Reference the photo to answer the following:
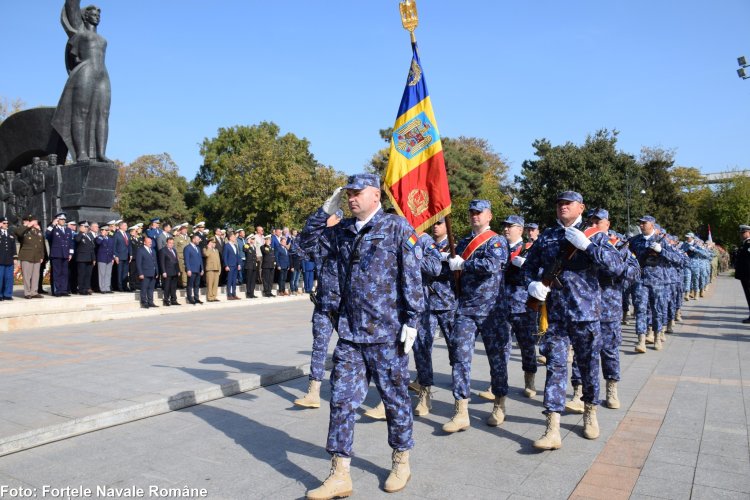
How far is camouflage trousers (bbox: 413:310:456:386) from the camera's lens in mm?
5848

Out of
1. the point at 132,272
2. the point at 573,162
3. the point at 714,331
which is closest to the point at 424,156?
the point at 714,331

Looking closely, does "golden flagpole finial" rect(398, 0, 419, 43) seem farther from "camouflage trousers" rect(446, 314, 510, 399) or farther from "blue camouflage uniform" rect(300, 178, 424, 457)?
"camouflage trousers" rect(446, 314, 510, 399)

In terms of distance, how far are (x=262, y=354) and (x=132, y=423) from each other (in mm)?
3479

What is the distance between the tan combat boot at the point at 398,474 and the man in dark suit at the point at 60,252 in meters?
12.2

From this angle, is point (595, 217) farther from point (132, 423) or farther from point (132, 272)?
point (132, 272)

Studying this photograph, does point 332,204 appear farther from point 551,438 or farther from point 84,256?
point 84,256

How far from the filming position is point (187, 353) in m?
8.73

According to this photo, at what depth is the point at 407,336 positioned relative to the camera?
3.81m

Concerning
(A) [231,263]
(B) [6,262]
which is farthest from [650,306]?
(B) [6,262]

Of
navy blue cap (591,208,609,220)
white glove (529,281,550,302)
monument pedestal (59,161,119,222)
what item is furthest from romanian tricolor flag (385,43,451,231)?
monument pedestal (59,161,119,222)

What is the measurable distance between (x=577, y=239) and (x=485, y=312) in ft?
3.82

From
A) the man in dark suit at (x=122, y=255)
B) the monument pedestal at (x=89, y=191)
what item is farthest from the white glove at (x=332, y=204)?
the monument pedestal at (x=89, y=191)

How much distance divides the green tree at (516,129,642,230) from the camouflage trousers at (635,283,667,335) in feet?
105

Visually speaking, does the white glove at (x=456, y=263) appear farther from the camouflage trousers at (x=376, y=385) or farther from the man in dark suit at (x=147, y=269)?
the man in dark suit at (x=147, y=269)
